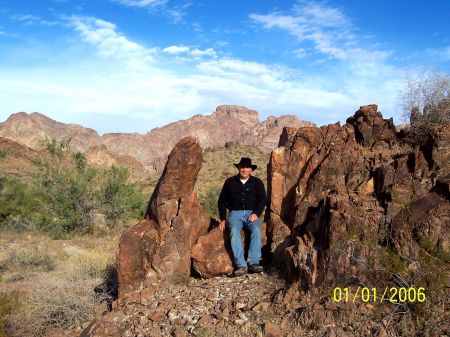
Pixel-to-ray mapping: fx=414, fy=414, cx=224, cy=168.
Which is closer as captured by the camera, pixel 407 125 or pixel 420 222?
pixel 420 222

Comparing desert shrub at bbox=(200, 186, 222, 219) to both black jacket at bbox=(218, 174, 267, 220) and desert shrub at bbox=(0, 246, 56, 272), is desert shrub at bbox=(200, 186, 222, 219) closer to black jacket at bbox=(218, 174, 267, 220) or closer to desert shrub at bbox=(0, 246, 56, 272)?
desert shrub at bbox=(0, 246, 56, 272)

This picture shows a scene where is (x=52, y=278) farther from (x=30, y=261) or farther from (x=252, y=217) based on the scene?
(x=252, y=217)

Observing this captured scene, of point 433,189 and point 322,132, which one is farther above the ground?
point 322,132

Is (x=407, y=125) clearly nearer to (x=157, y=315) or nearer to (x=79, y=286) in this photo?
(x=157, y=315)

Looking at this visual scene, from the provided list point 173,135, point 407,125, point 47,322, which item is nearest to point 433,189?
point 407,125

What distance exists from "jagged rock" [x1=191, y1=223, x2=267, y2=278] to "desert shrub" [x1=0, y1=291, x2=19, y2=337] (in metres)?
3.37

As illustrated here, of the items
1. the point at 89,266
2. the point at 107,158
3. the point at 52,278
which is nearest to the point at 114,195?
the point at 89,266

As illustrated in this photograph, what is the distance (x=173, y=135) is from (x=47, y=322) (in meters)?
169

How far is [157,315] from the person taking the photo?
6297mm

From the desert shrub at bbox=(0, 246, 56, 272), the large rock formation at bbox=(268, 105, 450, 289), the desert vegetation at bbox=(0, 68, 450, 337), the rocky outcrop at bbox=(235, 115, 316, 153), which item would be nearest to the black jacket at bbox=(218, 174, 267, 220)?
the large rock formation at bbox=(268, 105, 450, 289)

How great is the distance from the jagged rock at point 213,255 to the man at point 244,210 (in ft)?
A: 0.62

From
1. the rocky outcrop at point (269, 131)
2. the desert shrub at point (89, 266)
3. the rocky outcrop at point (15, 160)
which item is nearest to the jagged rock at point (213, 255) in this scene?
the desert shrub at point (89, 266)

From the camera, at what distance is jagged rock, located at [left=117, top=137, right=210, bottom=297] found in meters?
7.40

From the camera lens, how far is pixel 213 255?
7.71m
